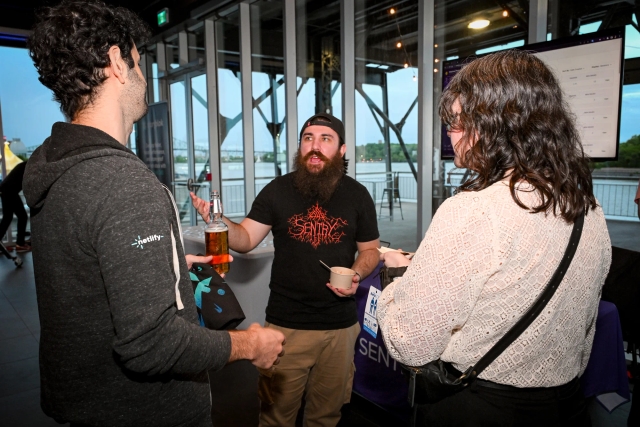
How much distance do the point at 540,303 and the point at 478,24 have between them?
3.25 metres

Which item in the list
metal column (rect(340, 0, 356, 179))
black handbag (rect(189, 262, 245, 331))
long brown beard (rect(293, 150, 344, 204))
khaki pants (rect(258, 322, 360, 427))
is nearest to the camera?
black handbag (rect(189, 262, 245, 331))

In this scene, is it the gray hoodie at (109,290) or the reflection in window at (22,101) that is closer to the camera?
the gray hoodie at (109,290)

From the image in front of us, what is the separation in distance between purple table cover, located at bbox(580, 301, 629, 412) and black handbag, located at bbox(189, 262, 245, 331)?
175 cm

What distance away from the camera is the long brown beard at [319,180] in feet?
6.91

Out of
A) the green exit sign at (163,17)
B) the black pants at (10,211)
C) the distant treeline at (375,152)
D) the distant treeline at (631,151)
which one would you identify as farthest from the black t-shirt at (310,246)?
the black pants at (10,211)

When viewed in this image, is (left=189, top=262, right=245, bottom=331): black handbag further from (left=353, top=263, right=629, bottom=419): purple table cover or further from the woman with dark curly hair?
(left=353, top=263, right=629, bottom=419): purple table cover

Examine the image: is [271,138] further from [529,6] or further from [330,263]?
[330,263]

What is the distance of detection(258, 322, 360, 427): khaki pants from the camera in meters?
A: 1.97

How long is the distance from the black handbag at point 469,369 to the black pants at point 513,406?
38mm

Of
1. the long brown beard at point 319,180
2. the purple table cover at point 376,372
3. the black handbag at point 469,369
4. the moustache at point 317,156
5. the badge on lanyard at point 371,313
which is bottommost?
the purple table cover at point 376,372

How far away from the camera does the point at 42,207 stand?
95cm

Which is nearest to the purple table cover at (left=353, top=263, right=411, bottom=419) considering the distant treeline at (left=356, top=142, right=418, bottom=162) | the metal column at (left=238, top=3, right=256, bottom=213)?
the distant treeline at (left=356, top=142, right=418, bottom=162)

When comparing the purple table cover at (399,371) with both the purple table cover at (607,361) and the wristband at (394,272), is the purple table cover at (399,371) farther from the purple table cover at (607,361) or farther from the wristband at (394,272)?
the wristband at (394,272)

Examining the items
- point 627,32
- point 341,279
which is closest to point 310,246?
point 341,279
